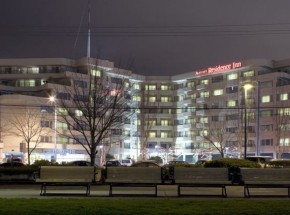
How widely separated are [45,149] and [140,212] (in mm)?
77628

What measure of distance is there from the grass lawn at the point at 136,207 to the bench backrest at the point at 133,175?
4.25 metres

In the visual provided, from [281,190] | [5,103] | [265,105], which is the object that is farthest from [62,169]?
[265,105]

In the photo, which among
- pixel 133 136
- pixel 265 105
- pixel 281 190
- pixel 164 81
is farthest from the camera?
pixel 164 81

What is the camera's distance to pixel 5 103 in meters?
86.6

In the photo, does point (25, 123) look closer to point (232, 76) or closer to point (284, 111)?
point (284, 111)

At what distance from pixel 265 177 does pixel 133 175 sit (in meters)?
5.00

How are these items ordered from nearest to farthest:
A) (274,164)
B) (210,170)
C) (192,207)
A: (192,207)
(210,170)
(274,164)

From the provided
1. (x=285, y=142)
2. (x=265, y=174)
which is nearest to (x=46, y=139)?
(x=285, y=142)

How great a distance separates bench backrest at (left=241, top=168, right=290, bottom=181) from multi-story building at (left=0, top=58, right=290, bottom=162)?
5895cm

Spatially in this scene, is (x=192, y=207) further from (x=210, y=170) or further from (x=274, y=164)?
(x=274, y=164)

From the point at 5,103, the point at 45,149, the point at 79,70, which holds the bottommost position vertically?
the point at 45,149

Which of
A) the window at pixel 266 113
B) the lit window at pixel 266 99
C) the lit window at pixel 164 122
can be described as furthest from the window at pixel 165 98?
the window at pixel 266 113

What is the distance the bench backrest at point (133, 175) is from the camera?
64.3ft

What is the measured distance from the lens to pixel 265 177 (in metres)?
19.6
